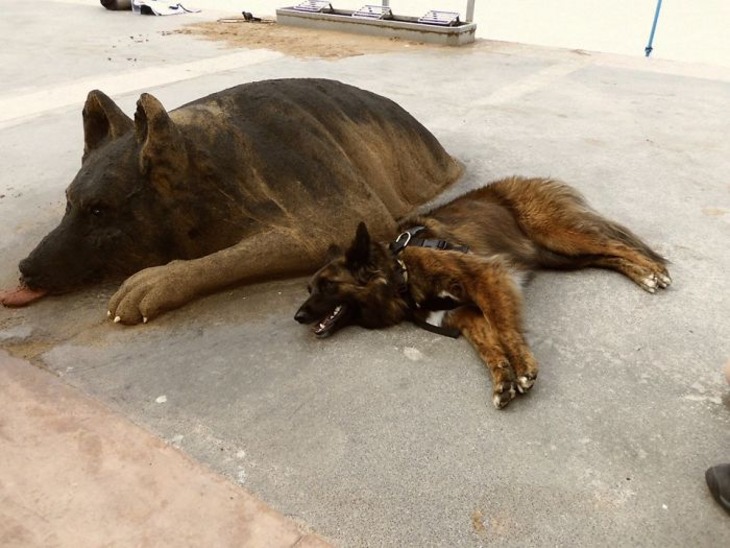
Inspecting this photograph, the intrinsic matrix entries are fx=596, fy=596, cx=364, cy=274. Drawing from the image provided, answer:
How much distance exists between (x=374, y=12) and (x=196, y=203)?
9599mm

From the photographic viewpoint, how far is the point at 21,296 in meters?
3.67

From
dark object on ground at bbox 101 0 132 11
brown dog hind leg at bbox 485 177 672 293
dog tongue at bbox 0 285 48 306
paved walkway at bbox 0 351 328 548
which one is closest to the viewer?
paved walkway at bbox 0 351 328 548

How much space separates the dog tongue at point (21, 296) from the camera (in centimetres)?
364

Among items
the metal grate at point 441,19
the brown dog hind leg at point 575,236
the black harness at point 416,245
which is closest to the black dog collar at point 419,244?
the black harness at point 416,245

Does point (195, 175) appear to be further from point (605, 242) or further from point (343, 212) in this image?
point (605, 242)

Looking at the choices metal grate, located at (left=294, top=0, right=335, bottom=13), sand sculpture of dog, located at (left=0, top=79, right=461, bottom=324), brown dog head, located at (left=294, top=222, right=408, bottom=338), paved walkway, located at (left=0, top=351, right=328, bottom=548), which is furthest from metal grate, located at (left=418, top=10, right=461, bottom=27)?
paved walkway, located at (left=0, top=351, right=328, bottom=548)

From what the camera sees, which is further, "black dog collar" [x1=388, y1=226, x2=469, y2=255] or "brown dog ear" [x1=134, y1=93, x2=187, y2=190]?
"black dog collar" [x1=388, y1=226, x2=469, y2=255]

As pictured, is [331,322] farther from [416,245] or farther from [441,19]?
[441,19]

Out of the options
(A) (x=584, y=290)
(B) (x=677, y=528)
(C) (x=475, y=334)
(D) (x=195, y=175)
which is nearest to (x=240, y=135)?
(D) (x=195, y=175)

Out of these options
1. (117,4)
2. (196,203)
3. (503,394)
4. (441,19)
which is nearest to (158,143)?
(196,203)

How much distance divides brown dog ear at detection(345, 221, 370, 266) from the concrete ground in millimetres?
407

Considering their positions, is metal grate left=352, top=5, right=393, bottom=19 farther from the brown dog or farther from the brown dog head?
the brown dog head

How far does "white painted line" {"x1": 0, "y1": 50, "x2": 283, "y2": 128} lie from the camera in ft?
24.2

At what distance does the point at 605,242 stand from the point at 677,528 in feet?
6.90
